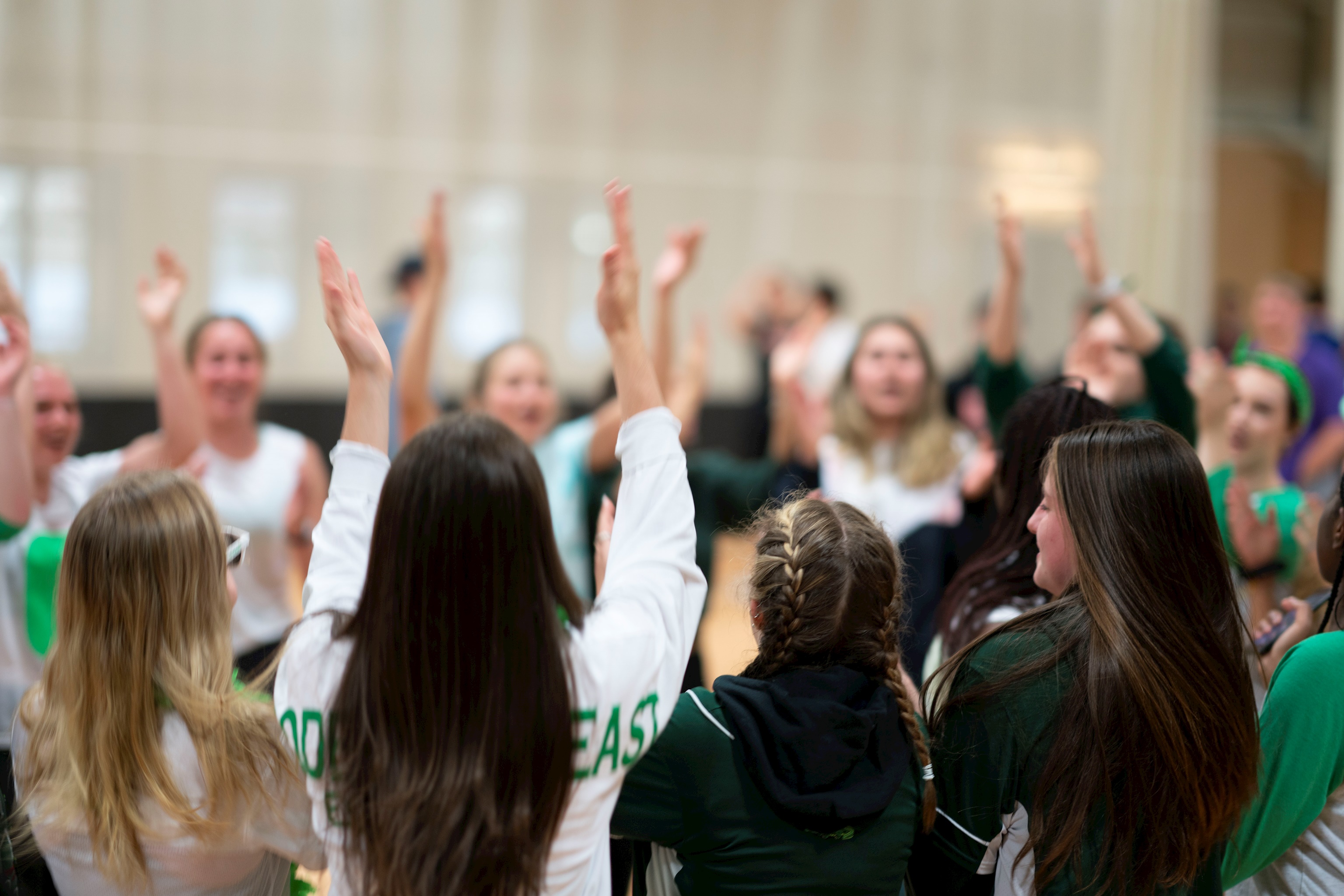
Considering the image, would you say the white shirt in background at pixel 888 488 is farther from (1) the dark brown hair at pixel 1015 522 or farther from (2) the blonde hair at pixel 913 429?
(1) the dark brown hair at pixel 1015 522

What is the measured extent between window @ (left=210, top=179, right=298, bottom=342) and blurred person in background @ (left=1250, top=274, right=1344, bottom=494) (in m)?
5.85

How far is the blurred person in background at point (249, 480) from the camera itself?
282 cm

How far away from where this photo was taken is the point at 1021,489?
73.2 inches

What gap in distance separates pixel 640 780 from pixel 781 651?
0.22 meters

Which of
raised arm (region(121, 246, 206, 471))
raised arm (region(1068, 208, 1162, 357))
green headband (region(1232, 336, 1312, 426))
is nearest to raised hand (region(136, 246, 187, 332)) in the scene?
raised arm (region(121, 246, 206, 471))

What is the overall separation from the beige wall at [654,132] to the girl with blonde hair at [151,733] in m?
6.27

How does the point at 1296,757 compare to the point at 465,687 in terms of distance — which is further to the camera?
the point at 1296,757

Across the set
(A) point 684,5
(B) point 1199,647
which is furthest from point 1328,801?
(A) point 684,5

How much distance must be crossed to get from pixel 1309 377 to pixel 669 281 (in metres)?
3.90

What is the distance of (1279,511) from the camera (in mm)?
2389

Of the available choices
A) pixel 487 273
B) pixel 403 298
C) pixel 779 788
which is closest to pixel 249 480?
pixel 779 788

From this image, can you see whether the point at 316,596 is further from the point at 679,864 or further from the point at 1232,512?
the point at 1232,512

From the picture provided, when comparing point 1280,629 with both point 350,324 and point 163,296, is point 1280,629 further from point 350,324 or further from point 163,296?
point 163,296

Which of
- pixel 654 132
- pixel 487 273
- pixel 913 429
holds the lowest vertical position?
pixel 913 429
